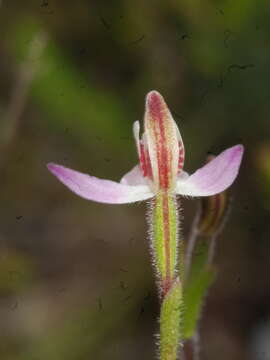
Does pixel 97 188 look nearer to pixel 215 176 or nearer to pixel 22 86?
pixel 215 176

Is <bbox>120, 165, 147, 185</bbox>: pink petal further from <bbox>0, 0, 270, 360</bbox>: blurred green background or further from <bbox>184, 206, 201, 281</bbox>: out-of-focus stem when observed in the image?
<bbox>0, 0, 270, 360</bbox>: blurred green background

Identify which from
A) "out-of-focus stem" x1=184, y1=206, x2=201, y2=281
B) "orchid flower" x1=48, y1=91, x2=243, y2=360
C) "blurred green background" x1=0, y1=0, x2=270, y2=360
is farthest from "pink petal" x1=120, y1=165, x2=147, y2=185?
"blurred green background" x1=0, y1=0, x2=270, y2=360

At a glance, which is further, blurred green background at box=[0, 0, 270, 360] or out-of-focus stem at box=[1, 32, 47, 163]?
blurred green background at box=[0, 0, 270, 360]

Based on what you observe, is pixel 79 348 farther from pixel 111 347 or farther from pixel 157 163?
pixel 157 163

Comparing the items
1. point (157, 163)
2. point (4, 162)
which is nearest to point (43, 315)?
point (4, 162)

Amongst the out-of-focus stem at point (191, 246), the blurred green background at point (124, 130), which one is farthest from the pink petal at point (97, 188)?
the blurred green background at point (124, 130)

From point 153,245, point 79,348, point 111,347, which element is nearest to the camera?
point 153,245

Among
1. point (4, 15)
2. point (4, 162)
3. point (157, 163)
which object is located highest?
point (4, 15)
